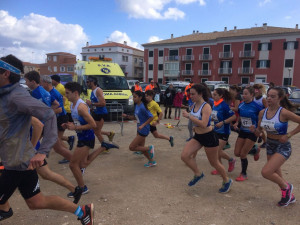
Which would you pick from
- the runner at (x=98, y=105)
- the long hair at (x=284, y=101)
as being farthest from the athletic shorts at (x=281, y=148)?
the runner at (x=98, y=105)

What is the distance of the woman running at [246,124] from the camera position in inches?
177

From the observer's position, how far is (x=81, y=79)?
11281mm

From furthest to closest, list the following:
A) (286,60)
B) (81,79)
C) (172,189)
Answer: (286,60) < (81,79) < (172,189)

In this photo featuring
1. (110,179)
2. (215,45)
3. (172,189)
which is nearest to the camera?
(172,189)

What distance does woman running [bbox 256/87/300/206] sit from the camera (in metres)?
3.47

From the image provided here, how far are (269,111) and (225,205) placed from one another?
1615 mm

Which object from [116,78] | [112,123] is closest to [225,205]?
[112,123]

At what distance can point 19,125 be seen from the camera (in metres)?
2.12

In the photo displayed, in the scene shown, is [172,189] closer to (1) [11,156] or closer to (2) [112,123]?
(1) [11,156]

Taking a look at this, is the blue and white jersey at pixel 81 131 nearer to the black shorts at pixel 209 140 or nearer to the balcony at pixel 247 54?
the black shorts at pixel 209 140

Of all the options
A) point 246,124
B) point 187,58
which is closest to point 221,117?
point 246,124

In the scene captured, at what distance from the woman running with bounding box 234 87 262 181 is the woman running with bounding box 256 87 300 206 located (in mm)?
781

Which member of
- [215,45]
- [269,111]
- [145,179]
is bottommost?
[145,179]

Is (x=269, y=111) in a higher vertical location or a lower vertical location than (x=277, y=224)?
higher
